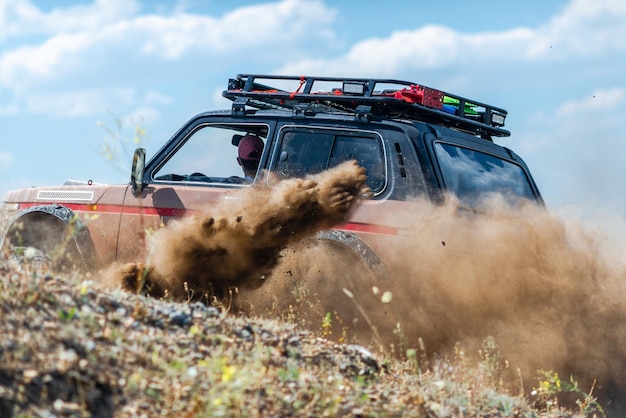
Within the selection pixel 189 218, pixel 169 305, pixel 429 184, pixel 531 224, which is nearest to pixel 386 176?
pixel 429 184

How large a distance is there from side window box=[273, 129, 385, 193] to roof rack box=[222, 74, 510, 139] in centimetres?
23

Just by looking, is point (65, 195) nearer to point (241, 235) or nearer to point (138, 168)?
point (138, 168)

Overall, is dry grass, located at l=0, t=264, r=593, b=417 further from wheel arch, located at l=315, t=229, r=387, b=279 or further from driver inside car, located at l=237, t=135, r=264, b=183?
driver inside car, located at l=237, t=135, r=264, b=183

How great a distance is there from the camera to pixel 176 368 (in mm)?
4449

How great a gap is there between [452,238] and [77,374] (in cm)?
335

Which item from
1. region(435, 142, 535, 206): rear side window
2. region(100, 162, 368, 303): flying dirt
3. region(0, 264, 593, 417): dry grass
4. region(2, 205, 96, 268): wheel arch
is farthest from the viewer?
region(2, 205, 96, 268): wheel arch

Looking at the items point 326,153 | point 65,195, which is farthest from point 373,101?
point 65,195

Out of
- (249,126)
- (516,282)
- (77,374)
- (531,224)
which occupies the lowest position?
(77,374)

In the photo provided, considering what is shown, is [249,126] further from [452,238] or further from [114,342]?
[114,342]

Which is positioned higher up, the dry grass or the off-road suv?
the off-road suv

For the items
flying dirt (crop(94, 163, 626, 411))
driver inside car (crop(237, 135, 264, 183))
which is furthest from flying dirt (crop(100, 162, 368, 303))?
driver inside car (crop(237, 135, 264, 183))

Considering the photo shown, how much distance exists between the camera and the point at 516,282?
691 centimetres

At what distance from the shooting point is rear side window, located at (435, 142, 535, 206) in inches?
286

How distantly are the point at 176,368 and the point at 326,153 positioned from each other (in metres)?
3.26
